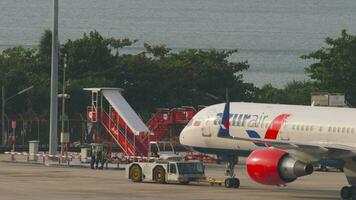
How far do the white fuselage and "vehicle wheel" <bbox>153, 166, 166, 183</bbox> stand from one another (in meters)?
2.09

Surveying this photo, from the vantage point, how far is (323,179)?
61031mm

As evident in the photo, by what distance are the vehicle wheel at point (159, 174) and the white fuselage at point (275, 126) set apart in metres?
2.09

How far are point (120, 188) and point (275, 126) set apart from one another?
7429 mm

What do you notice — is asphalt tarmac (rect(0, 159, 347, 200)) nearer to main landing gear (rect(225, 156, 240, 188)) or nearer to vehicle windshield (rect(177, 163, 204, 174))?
main landing gear (rect(225, 156, 240, 188))

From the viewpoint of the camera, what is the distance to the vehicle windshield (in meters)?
54.2

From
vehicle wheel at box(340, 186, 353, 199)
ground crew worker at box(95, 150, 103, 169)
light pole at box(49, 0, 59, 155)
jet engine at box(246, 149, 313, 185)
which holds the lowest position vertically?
vehicle wheel at box(340, 186, 353, 199)

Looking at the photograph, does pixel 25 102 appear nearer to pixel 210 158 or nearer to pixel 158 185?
pixel 210 158

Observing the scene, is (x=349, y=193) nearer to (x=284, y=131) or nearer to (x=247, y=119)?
(x=284, y=131)

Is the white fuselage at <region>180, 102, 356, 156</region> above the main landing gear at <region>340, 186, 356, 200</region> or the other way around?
above

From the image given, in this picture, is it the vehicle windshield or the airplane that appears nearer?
the airplane

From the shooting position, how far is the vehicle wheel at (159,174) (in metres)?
54.7

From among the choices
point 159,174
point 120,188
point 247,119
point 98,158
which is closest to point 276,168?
point 247,119

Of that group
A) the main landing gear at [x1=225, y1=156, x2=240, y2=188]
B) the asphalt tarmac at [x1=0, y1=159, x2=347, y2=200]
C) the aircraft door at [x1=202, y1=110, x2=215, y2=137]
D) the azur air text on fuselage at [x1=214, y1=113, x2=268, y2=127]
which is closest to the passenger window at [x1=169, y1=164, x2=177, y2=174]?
the asphalt tarmac at [x1=0, y1=159, x2=347, y2=200]

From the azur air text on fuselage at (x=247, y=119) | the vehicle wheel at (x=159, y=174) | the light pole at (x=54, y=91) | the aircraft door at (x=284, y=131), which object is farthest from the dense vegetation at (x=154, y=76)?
the aircraft door at (x=284, y=131)
